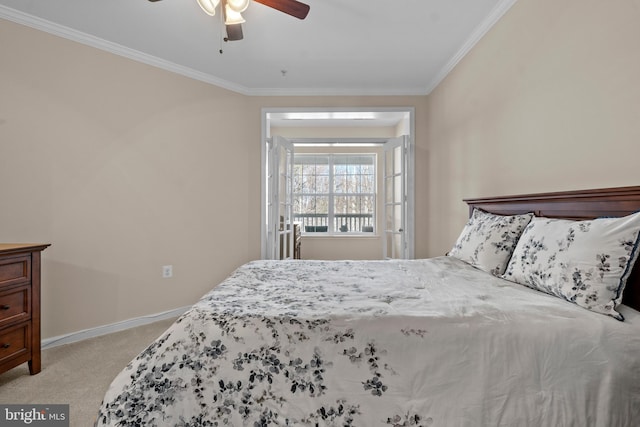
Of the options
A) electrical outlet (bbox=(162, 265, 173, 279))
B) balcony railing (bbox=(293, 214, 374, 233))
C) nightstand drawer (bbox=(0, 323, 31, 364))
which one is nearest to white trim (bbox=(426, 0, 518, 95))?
balcony railing (bbox=(293, 214, 374, 233))

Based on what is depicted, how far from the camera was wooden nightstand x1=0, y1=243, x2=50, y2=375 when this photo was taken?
1.98 metres

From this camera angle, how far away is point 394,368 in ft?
3.39

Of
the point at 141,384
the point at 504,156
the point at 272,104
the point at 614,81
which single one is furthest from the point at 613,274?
the point at 272,104

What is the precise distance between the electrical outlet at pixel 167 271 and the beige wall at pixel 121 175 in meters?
0.05

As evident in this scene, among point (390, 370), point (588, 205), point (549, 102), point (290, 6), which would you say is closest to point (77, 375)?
point (390, 370)

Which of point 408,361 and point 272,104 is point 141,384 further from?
point 272,104

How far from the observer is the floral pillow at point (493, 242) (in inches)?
69.1

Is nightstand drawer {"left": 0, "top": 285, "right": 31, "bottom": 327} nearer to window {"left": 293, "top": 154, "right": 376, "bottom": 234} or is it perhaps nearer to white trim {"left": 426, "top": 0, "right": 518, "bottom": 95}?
white trim {"left": 426, "top": 0, "right": 518, "bottom": 95}

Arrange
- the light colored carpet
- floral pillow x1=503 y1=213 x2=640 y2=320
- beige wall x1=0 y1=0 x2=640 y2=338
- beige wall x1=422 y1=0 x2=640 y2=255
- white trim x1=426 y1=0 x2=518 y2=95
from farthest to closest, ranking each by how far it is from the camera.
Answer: white trim x1=426 y1=0 x2=518 y2=95, the light colored carpet, beige wall x1=0 y1=0 x2=640 y2=338, beige wall x1=422 y1=0 x2=640 y2=255, floral pillow x1=503 y1=213 x2=640 y2=320

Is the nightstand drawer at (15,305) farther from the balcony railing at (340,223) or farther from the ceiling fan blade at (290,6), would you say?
the balcony railing at (340,223)

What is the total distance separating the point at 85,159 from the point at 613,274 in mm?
3652

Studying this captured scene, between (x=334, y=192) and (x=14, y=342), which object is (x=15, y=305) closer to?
(x=14, y=342)

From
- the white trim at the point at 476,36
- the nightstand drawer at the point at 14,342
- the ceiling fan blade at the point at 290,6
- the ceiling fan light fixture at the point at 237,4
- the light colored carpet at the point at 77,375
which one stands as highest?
the white trim at the point at 476,36

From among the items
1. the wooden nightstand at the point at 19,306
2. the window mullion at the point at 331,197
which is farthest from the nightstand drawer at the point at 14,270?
the window mullion at the point at 331,197
